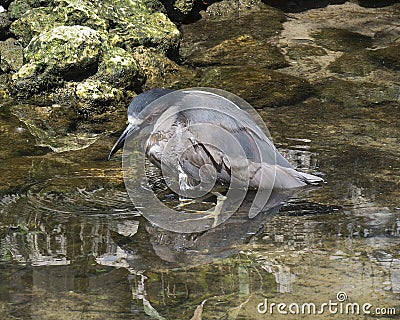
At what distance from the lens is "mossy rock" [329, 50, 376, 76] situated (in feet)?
22.5

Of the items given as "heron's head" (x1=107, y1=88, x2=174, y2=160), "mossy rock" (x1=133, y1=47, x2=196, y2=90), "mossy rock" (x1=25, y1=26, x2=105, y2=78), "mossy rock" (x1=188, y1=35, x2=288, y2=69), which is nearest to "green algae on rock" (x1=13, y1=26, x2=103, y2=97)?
"mossy rock" (x1=25, y1=26, x2=105, y2=78)

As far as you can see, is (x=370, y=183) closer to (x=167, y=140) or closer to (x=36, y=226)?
(x=167, y=140)

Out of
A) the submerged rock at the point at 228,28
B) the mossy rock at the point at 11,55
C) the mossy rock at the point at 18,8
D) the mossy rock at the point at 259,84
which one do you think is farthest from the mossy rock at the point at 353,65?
the mossy rock at the point at 18,8

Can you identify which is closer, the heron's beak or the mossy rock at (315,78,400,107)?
the heron's beak

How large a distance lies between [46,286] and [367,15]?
661 cm

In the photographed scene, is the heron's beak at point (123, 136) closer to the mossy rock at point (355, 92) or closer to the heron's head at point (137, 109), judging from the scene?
the heron's head at point (137, 109)

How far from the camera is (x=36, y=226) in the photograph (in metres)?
3.90

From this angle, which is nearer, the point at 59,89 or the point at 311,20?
the point at 59,89

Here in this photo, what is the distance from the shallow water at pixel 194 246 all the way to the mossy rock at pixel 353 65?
5.69 ft

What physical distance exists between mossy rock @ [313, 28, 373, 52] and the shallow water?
8.37ft

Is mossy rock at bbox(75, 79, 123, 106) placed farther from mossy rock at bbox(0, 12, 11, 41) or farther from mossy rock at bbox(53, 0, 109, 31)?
mossy rock at bbox(0, 12, 11, 41)

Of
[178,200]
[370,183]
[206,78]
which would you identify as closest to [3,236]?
[178,200]

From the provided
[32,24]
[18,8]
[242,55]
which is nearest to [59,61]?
[32,24]

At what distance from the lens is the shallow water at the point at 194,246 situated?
10.1ft
